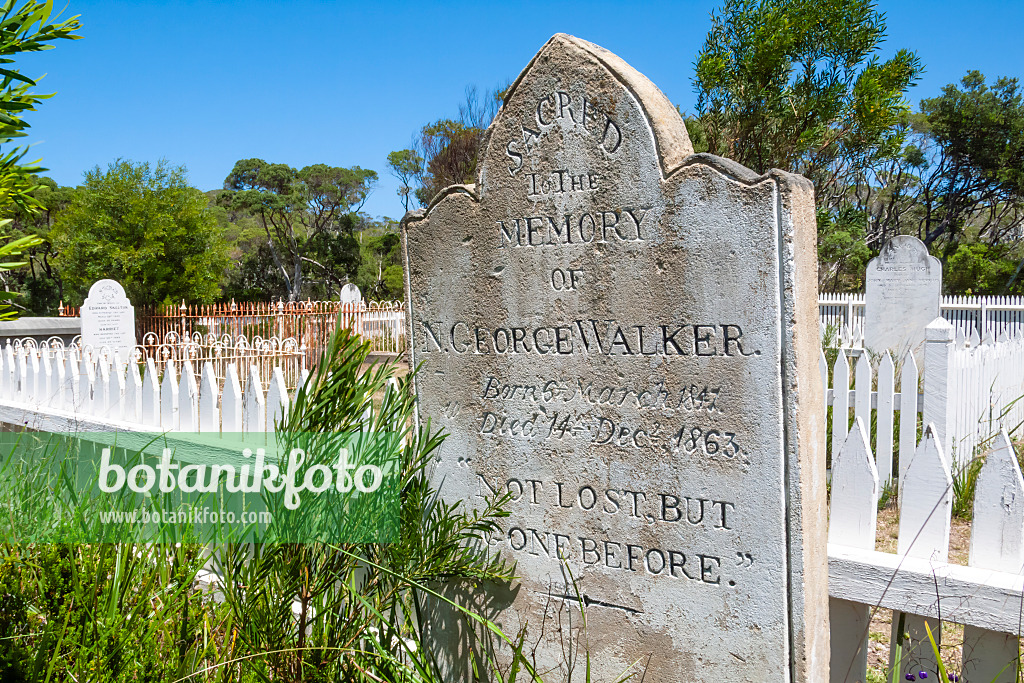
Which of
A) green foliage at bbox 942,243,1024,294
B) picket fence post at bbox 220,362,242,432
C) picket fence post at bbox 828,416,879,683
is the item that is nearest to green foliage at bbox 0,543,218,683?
picket fence post at bbox 220,362,242,432

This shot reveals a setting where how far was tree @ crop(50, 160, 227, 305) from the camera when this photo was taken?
19125 millimetres

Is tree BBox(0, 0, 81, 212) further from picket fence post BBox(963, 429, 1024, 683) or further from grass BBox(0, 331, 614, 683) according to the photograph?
picket fence post BBox(963, 429, 1024, 683)

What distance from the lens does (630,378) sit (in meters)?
2.07

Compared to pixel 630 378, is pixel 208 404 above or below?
below

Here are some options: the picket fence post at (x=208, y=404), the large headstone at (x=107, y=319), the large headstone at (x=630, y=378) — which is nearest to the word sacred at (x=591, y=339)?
the large headstone at (x=630, y=378)

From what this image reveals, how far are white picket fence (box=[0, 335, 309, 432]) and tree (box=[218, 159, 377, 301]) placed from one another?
3922 cm

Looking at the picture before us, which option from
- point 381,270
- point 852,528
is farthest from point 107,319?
point 381,270

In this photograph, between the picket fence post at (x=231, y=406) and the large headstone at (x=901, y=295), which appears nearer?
the picket fence post at (x=231, y=406)

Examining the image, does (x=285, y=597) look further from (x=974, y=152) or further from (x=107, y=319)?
(x=974, y=152)

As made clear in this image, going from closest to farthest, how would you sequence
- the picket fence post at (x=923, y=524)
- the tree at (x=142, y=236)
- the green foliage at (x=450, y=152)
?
the picket fence post at (x=923, y=524)
the tree at (x=142, y=236)
the green foliage at (x=450, y=152)

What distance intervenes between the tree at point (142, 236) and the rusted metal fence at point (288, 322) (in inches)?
38.0

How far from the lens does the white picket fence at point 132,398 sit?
3.88m

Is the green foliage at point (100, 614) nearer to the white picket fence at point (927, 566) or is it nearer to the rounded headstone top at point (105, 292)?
the white picket fence at point (927, 566)

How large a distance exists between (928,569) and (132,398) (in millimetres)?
4430
